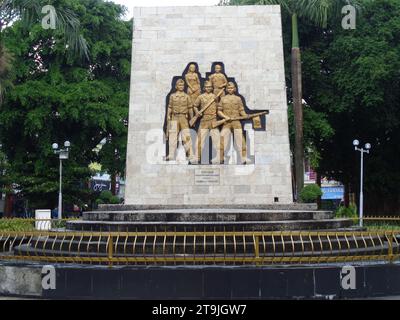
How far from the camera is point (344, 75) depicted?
1229 inches

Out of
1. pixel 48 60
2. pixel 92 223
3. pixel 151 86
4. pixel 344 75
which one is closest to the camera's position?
pixel 92 223

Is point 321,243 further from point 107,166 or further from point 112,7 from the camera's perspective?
point 112,7

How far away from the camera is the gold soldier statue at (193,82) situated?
57.7ft

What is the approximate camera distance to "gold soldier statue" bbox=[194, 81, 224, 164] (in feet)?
57.1

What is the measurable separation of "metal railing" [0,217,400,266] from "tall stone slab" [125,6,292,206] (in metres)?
5.58

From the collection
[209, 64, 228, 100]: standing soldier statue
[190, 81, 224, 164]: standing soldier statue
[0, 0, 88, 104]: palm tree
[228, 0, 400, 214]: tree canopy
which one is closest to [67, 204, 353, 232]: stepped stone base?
[190, 81, 224, 164]: standing soldier statue

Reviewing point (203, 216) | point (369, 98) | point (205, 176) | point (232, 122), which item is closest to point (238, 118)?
point (232, 122)

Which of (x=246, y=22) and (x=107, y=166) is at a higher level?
(x=246, y=22)

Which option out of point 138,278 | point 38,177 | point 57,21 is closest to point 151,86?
point 57,21

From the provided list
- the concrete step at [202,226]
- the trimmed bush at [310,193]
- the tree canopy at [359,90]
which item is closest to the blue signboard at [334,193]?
→ the tree canopy at [359,90]

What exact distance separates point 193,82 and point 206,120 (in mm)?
1191

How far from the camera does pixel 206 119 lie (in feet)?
57.1

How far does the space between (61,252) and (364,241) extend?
18.6ft
